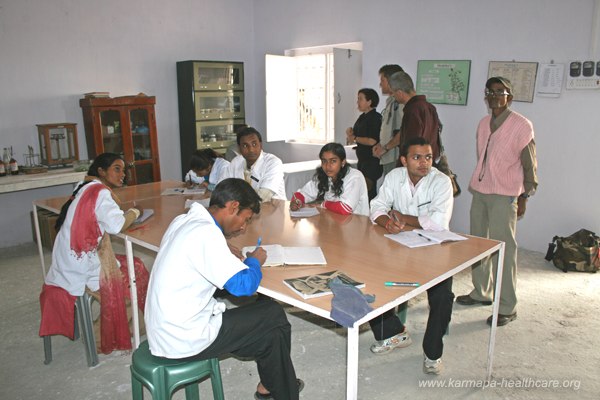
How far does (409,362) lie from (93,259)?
1864 millimetres

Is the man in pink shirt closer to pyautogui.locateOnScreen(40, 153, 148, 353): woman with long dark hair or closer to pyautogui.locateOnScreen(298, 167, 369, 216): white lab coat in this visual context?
pyautogui.locateOnScreen(298, 167, 369, 216): white lab coat

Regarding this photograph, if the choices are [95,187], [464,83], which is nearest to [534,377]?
[95,187]

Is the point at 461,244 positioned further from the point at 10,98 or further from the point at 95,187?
the point at 10,98

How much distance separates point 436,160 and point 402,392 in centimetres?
191

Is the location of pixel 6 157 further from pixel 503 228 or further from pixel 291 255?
pixel 503 228

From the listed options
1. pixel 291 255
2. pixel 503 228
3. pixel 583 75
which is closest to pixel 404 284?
pixel 291 255

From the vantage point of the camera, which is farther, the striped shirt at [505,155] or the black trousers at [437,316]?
the striped shirt at [505,155]

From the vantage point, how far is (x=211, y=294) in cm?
193

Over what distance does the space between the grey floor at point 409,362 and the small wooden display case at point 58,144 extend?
1999 mm

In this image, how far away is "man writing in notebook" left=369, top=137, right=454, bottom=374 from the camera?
256 centimetres

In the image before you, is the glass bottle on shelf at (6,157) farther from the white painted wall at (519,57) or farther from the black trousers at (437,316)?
the black trousers at (437,316)

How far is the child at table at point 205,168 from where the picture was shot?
4016mm

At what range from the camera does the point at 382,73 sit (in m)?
4.12

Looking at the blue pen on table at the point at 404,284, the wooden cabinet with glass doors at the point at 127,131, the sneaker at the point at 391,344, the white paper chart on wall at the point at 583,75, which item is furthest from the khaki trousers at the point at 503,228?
the wooden cabinet with glass doors at the point at 127,131
